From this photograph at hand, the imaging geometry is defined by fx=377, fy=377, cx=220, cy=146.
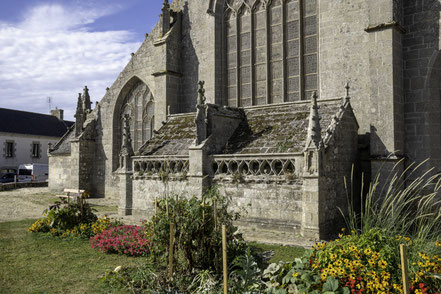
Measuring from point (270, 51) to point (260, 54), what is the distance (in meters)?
0.52

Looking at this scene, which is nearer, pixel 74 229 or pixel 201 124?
pixel 74 229

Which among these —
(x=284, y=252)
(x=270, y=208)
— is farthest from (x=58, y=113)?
(x=284, y=252)

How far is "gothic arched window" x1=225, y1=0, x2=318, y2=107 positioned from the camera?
1506 cm

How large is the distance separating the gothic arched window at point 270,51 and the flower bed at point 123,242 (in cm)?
893

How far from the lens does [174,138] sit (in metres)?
14.5

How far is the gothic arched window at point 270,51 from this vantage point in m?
15.1

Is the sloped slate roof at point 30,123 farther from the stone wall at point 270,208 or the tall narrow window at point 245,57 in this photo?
the stone wall at point 270,208

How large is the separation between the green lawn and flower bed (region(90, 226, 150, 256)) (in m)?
0.19

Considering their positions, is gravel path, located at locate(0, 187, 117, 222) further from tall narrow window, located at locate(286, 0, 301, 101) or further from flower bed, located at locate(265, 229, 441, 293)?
flower bed, located at locate(265, 229, 441, 293)

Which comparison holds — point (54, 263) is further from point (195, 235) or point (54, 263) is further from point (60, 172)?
point (60, 172)

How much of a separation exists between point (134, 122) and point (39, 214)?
7971 millimetres

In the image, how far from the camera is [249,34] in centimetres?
1683

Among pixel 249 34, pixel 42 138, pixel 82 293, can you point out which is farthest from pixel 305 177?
pixel 42 138

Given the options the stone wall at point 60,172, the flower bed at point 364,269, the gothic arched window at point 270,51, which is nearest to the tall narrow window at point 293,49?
the gothic arched window at point 270,51
